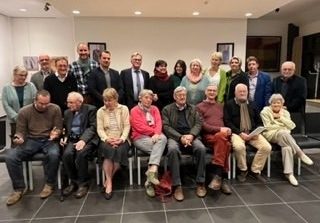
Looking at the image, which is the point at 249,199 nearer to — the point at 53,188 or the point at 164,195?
the point at 164,195

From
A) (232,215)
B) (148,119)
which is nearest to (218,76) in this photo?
(148,119)

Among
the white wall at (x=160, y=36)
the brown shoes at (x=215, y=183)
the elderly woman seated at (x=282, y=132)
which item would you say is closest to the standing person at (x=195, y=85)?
the elderly woman seated at (x=282, y=132)

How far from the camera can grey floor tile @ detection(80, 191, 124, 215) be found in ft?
8.82

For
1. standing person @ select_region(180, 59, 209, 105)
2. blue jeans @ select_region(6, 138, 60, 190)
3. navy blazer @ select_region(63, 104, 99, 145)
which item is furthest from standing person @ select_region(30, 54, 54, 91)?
standing person @ select_region(180, 59, 209, 105)

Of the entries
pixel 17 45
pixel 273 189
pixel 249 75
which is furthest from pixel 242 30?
pixel 17 45

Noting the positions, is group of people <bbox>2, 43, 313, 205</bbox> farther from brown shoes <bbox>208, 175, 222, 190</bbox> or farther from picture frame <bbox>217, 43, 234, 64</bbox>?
picture frame <bbox>217, 43, 234, 64</bbox>

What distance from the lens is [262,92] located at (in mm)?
3809

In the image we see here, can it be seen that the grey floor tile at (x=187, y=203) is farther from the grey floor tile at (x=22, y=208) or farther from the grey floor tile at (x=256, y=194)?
the grey floor tile at (x=22, y=208)

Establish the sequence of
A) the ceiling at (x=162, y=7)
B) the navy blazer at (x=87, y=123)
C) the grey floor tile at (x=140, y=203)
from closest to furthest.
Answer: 1. the grey floor tile at (x=140, y=203)
2. the navy blazer at (x=87, y=123)
3. the ceiling at (x=162, y=7)

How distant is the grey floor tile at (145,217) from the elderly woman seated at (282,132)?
5.44 ft

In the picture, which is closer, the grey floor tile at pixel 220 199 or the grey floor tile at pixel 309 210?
the grey floor tile at pixel 309 210

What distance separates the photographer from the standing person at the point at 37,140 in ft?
9.78

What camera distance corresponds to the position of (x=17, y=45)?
27.5 ft

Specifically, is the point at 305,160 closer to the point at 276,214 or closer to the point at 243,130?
the point at 243,130
